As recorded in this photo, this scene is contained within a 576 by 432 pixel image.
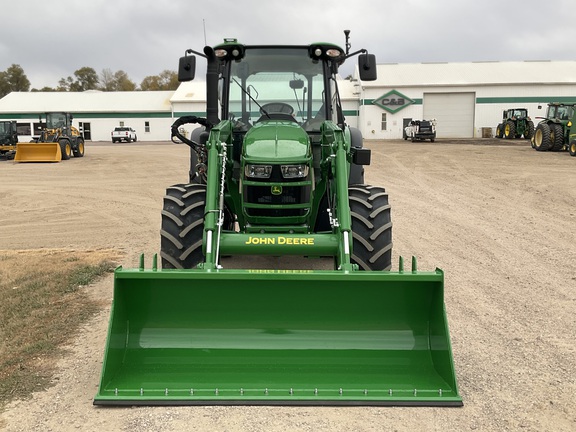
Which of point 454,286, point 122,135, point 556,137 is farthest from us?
point 122,135

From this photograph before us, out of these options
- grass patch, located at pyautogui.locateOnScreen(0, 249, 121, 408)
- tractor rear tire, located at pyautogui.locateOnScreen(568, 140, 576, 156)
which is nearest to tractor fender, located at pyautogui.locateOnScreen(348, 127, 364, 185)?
grass patch, located at pyautogui.locateOnScreen(0, 249, 121, 408)

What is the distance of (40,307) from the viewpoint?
580 centimetres

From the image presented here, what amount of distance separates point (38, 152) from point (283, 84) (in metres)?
24.0

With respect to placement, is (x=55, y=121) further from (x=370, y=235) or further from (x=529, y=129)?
(x=529, y=129)

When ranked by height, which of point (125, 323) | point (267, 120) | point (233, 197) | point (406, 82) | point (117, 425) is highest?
point (406, 82)

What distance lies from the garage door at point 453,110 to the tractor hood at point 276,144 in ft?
145

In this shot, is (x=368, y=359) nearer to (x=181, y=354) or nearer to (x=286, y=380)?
(x=286, y=380)

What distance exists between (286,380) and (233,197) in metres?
2.37

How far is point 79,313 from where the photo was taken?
566 cm

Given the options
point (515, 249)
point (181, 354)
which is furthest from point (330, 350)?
point (515, 249)

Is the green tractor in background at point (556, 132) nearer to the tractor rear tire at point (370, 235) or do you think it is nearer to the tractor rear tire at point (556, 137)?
the tractor rear tire at point (556, 137)

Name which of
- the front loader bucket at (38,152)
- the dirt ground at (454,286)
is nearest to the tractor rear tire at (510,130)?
the dirt ground at (454,286)

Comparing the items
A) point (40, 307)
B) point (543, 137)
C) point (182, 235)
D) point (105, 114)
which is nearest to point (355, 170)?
point (182, 235)

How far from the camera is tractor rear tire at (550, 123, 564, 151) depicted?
27.2 m
